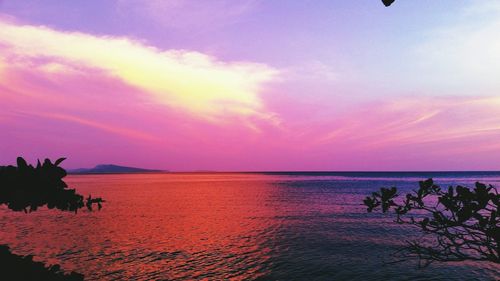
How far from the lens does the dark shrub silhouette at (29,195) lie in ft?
10.1

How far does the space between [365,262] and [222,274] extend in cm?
888

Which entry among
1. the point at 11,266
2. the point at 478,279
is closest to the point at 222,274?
the point at 478,279

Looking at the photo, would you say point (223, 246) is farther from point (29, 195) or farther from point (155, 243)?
point (29, 195)

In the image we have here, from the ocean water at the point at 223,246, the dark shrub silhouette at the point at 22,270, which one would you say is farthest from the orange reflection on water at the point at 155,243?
the dark shrub silhouette at the point at 22,270

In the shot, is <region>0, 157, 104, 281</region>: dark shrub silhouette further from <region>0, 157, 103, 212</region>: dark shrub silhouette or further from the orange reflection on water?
the orange reflection on water

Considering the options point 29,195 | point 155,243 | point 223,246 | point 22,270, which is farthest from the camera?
point 155,243

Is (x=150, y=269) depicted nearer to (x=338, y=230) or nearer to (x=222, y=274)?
(x=222, y=274)

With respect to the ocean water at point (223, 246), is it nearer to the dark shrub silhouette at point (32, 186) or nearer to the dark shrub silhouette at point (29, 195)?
the dark shrub silhouette at point (29, 195)

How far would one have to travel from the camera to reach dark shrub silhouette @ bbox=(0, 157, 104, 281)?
3.09 meters

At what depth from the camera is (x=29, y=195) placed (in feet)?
10.5

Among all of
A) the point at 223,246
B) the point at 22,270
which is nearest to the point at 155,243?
the point at 223,246

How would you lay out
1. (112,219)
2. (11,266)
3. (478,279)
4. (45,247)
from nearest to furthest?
1. (11,266)
2. (478,279)
3. (45,247)
4. (112,219)

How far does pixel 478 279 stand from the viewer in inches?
696

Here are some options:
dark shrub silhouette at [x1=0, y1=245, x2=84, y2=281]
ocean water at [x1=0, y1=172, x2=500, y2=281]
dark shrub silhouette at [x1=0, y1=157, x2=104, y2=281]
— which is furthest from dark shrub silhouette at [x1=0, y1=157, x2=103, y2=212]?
ocean water at [x1=0, y1=172, x2=500, y2=281]
